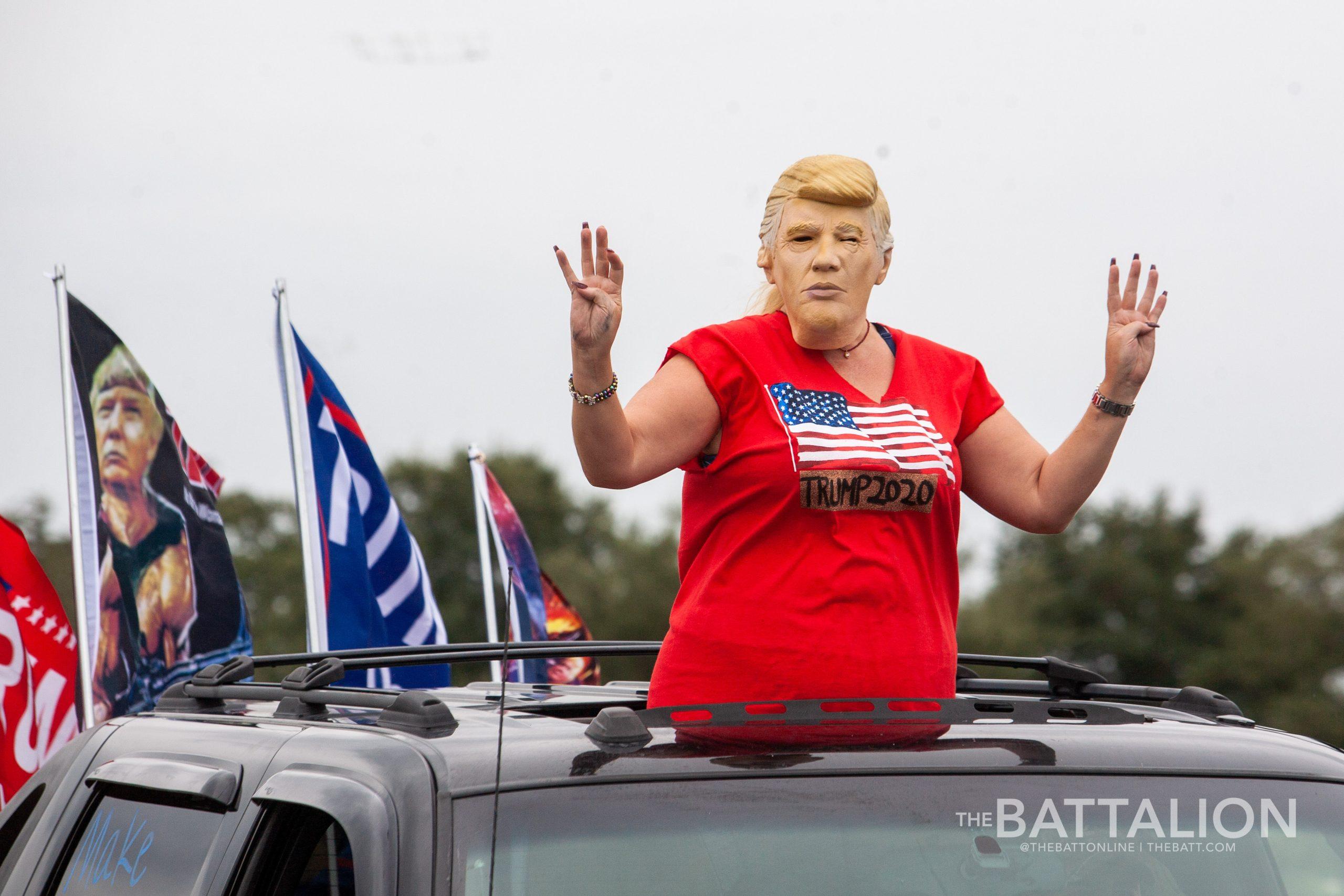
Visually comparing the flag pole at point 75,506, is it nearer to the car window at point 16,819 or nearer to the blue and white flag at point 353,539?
the blue and white flag at point 353,539

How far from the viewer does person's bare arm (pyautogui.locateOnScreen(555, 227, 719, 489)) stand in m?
2.58

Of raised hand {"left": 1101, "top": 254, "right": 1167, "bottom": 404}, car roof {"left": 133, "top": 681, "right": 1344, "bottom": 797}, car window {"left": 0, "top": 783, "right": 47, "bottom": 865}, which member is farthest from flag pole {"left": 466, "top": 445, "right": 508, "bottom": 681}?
car roof {"left": 133, "top": 681, "right": 1344, "bottom": 797}

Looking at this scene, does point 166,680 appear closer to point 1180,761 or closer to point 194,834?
point 194,834

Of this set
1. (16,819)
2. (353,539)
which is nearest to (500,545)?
(353,539)

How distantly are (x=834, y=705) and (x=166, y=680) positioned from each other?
3.91 meters

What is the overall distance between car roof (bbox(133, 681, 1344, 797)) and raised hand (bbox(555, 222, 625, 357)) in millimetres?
566

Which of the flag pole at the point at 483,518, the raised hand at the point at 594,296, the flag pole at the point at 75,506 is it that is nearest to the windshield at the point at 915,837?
the raised hand at the point at 594,296

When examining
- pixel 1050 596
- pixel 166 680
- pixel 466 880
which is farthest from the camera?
pixel 1050 596

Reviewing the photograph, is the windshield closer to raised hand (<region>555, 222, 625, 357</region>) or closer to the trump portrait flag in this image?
raised hand (<region>555, 222, 625, 357</region>)

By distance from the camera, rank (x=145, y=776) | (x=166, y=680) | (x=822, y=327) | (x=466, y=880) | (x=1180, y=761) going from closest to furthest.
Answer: (x=466, y=880)
(x=1180, y=761)
(x=145, y=776)
(x=822, y=327)
(x=166, y=680)

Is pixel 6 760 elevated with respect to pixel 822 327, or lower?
lower

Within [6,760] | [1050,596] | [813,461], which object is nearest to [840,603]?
[813,461]

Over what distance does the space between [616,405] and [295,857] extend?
85cm

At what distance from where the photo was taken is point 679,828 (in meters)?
1.99
